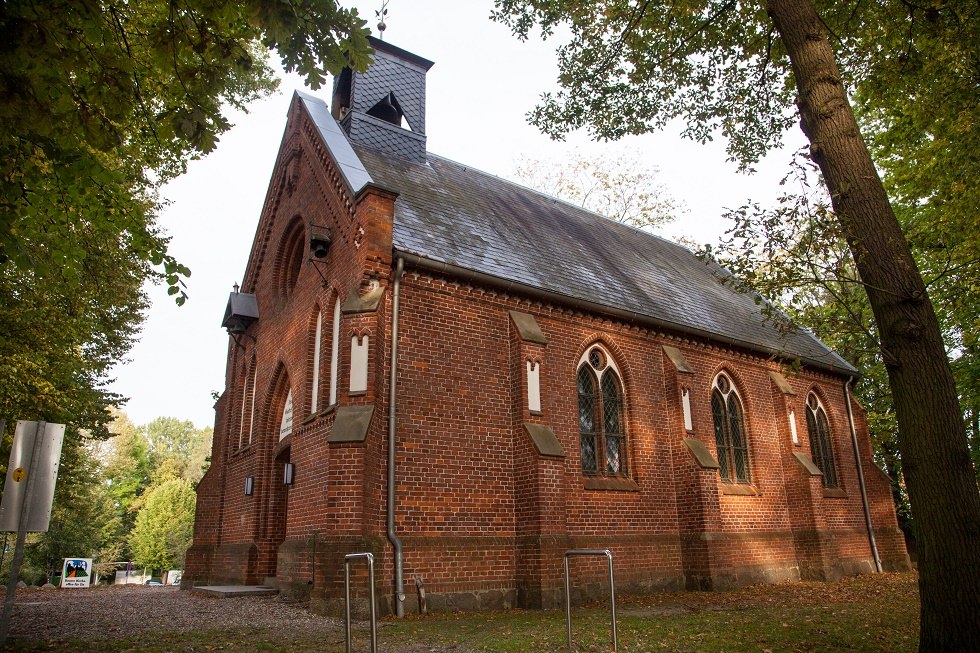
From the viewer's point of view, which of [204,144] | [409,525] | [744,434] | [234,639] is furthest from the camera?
[744,434]

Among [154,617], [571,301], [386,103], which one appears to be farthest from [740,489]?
[386,103]

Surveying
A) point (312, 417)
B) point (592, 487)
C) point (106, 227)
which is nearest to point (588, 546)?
point (592, 487)

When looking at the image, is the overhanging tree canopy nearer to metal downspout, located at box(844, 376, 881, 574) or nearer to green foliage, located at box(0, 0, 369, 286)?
green foliage, located at box(0, 0, 369, 286)

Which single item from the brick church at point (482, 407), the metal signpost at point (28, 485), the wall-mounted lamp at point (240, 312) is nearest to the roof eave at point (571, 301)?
the brick church at point (482, 407)

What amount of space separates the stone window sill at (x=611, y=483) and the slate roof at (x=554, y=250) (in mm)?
3456

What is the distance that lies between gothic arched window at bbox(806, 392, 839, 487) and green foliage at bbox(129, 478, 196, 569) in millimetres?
45103

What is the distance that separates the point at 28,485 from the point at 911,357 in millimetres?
8602

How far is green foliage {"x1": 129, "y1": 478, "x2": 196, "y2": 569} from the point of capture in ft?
162

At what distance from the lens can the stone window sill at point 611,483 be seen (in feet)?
41.4

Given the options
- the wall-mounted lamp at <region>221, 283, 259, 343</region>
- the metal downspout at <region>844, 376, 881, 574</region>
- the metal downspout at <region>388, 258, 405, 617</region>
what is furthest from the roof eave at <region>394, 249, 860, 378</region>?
the wall-mounted lamp at <region>221, 283, 259, 343</region>

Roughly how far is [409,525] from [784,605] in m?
5.97

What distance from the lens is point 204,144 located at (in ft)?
17.2

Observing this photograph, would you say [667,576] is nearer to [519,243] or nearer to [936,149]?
[519,243]

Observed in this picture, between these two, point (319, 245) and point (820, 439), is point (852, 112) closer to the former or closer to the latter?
point (319, 245)
